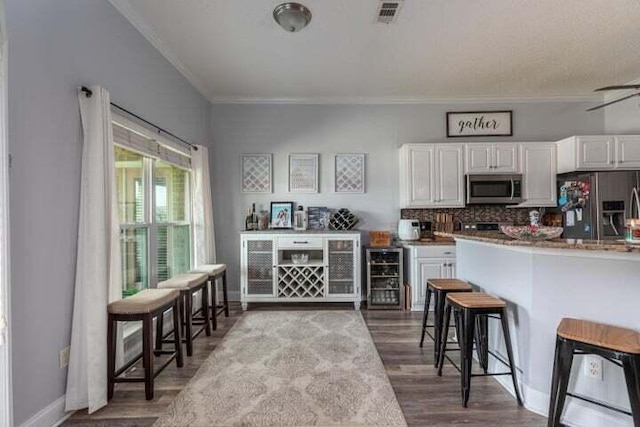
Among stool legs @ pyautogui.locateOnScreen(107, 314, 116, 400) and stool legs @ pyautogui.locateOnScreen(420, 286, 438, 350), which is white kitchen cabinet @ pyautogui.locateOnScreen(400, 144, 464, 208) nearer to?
stool legs @ pyautogui.locateOnScreen(420, 286, 438, 350)

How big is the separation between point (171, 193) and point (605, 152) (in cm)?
521

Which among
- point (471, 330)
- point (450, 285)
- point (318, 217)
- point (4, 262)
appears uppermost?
point (318, 217)

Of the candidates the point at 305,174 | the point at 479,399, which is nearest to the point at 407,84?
the point at 305,174

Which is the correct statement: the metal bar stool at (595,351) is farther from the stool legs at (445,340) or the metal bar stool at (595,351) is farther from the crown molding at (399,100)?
the crown molding at (399,100)

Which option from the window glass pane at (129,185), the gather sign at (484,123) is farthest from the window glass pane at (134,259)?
the gather sign at (484,123)

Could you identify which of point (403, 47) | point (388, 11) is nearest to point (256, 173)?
point (403, 47)

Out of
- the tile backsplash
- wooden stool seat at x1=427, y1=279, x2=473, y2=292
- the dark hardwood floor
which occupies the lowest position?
the dark hardwood floor

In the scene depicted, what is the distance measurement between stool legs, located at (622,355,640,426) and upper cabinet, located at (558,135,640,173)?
130 inches

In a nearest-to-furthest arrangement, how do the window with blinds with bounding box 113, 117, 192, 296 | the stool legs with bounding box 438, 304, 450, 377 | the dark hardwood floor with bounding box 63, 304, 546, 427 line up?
1. the dark hardwood floor with bounding box 63, 304, 546, 427
2. the stool legs with bounding box 438, 304, 450, 377
3. the window with blinds with bounding box 113, 117, 192, 296

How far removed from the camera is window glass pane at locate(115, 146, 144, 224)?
2611 mm

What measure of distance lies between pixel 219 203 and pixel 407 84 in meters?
2.99

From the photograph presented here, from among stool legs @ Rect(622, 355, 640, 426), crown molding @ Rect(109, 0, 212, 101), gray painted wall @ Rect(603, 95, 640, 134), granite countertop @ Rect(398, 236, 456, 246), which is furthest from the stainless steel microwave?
crown molding @ Rect(109, 0, 212, 101)

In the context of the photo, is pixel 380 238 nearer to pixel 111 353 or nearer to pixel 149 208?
pixel 149 208

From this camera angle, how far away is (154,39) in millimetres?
2885
